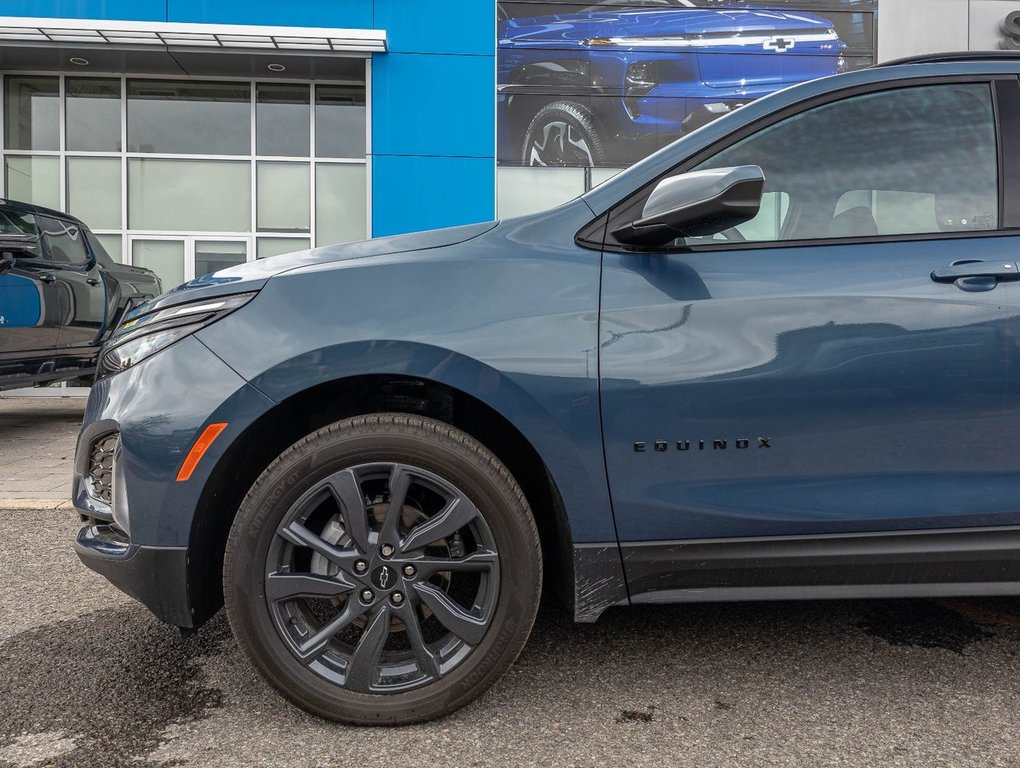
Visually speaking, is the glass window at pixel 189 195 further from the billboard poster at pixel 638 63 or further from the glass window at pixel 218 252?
the billboard poster at pixel 638 63

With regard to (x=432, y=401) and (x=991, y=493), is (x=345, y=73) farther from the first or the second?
(x=991, y=493)

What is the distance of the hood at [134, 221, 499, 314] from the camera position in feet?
6.95

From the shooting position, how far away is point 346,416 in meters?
2.22

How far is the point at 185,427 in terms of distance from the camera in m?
1.98

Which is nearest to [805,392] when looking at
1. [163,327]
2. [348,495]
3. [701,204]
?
[701,204]

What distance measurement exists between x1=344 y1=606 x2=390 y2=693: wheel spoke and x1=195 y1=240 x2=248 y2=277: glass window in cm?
1006

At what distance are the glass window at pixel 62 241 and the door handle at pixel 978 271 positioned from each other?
709 cm

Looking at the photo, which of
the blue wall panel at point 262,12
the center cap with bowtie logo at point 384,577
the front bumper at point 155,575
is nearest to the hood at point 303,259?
the front bumper at point 155,575

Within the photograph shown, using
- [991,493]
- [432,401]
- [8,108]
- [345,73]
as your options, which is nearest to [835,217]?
[991,493]

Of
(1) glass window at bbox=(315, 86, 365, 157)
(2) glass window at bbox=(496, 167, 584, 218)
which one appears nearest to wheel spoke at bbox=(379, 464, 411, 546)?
(2) glass window at bbox=(496, 167, 584, 218)

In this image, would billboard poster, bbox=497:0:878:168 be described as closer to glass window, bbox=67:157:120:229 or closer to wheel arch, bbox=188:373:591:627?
glass window, bbox=67:157:120:229

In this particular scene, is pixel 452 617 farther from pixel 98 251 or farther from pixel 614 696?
pixel 98 251

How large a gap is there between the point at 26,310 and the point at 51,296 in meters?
0.40

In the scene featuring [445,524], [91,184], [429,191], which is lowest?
[445,524]
